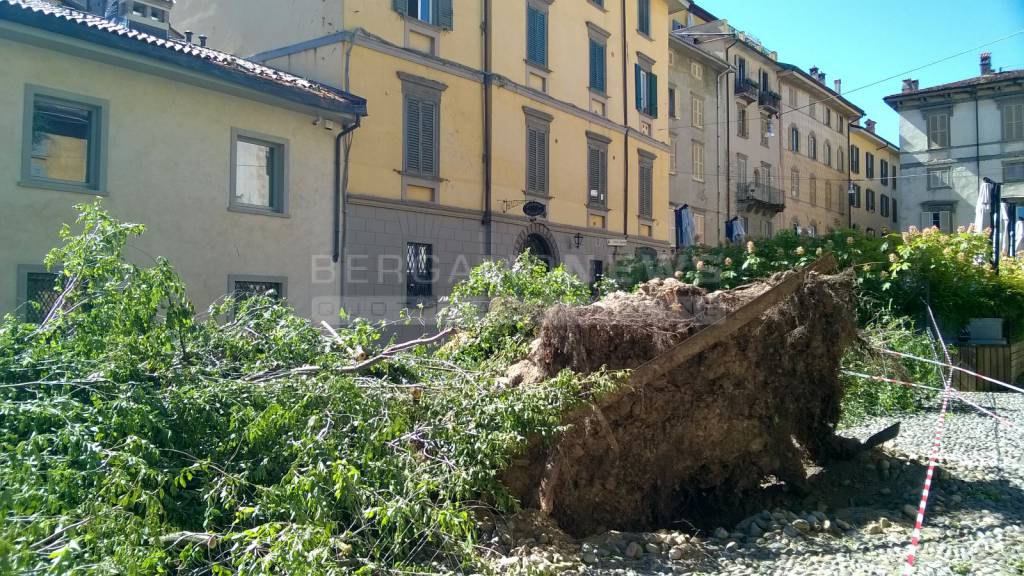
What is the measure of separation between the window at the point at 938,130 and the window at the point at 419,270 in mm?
32298

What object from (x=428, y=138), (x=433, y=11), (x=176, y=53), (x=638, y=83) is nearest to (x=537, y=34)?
(x=433, y=11)

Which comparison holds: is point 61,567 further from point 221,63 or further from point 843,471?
point 221,63

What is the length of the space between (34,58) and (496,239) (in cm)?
1012

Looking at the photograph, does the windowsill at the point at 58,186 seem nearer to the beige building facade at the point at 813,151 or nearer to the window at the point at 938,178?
the beige building facade at the point at 813,151

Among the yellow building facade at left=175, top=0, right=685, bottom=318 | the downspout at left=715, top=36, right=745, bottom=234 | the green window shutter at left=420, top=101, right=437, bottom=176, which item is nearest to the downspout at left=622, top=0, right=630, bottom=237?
the yellow building facade at left=175, top=0, right=685, bottom=318

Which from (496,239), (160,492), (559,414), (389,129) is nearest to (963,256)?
(496,239)

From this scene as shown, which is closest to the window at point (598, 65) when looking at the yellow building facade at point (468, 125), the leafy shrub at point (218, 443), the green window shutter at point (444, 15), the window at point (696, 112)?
the yellow building facade at point (468, 125)

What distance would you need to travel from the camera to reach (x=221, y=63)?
12266mm

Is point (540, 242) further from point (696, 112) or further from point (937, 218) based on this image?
point (937, 218)

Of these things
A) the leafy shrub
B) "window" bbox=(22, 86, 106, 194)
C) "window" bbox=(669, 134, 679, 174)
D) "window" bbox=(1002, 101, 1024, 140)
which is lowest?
the leafy shrub

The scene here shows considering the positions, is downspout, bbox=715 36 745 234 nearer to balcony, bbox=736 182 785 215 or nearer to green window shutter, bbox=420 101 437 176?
balcony, bbox=736 182 785 215

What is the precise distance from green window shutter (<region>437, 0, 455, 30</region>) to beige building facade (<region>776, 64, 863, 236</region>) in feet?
75.2

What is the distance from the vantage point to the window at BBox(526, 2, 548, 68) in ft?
64.5

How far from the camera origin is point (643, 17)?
81.8ft
